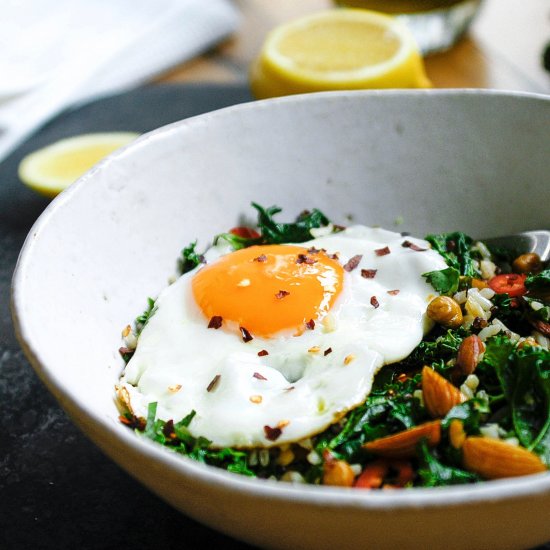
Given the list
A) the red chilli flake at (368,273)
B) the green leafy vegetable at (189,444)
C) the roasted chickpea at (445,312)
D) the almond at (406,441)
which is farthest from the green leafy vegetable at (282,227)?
the almond at (406,441)

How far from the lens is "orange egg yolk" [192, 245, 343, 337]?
2256 mm

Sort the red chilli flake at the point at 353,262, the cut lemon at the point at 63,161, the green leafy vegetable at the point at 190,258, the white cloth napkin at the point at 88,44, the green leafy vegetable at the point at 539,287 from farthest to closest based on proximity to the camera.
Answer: the white cloth napkin at the point at 88,44
the cut lemon at the point at 63,161
the green leafy vegetable at the point at 190,258
the red chilli flake at the point at 353,262
the green leafy vegetable at the point at 539,287

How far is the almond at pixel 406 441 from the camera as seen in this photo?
1800 millimetres

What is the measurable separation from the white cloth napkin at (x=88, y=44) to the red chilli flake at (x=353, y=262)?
248 centimetres

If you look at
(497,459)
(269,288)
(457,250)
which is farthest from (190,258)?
(497,459)

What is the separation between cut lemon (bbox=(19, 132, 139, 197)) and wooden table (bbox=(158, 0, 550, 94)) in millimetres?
1196

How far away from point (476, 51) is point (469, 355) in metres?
3.33

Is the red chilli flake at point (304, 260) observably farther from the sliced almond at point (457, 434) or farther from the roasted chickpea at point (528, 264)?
the sliced almond at point (457, 434)

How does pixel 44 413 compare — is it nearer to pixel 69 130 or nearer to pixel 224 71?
pixel 69 130

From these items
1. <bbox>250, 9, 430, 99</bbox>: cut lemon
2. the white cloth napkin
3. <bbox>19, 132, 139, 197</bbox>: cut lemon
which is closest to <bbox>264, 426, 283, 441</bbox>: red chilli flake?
<bbox>19, 132, 139, 197</bbox>: cut lemon

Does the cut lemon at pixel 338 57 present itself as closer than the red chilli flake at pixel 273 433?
No

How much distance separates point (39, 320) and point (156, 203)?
752 millimetres

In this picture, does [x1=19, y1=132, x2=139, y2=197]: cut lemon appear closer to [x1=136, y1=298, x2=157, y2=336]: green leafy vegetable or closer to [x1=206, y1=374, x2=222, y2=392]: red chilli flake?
[x1=136, y1=298, x2=157, y2=336]: green leafy vegetable

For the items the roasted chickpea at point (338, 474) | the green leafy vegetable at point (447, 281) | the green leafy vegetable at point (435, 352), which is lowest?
the green leafy vegetable at point (435, 352)
